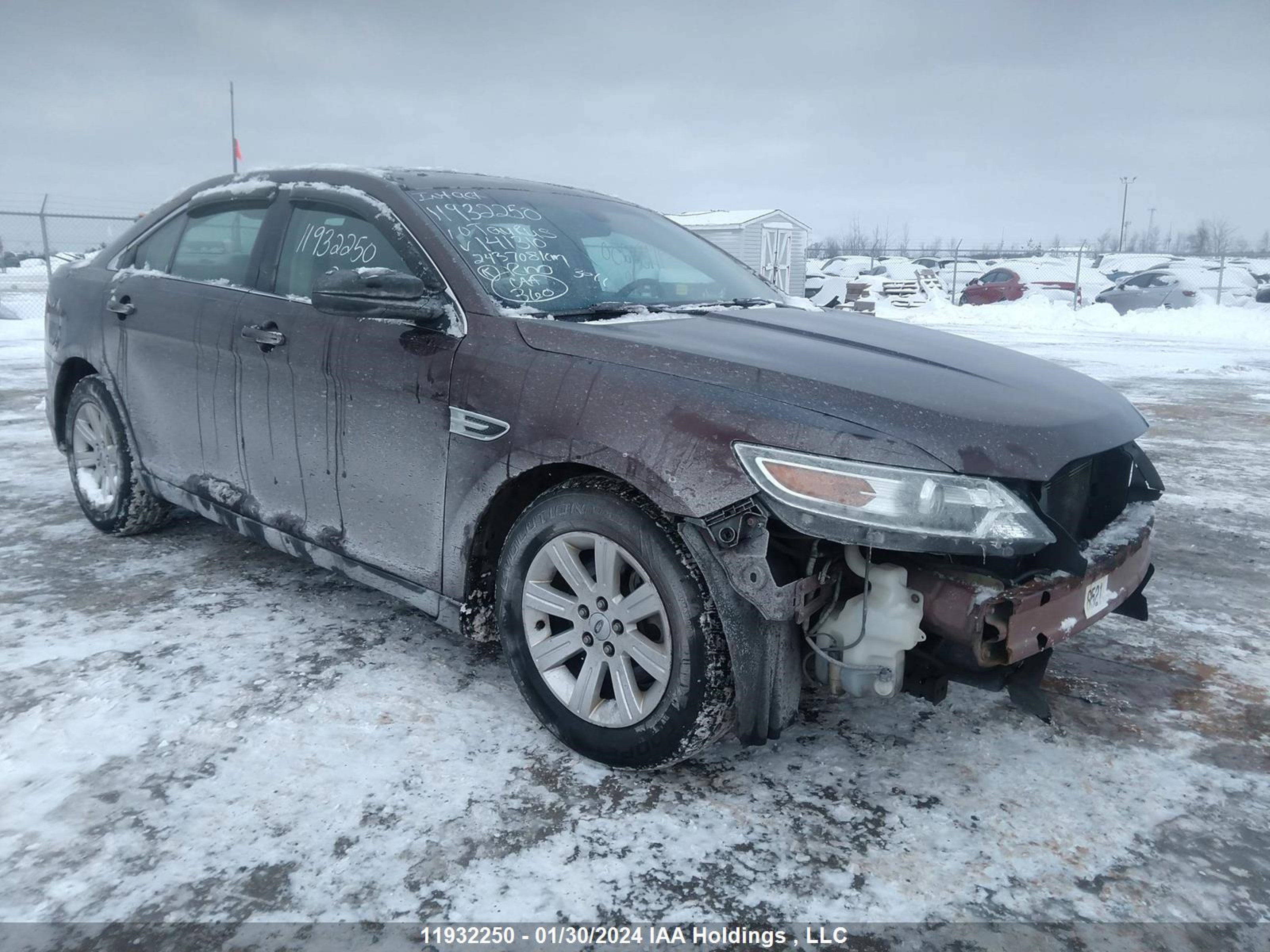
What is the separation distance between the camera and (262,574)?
12.9 ft

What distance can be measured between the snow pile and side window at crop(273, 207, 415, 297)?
56.5 ft

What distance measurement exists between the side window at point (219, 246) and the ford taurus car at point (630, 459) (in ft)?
0.07

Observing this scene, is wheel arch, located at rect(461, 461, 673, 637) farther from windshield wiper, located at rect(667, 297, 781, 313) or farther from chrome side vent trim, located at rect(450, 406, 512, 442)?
windshield wiper, located at rect(667, 297, 781, 313)

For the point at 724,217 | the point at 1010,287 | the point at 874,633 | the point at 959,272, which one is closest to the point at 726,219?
the point at 724,217

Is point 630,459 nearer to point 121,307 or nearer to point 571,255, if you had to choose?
point 571,255

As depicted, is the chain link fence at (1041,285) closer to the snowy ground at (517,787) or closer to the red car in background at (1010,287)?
the red car in background at (1010,287)

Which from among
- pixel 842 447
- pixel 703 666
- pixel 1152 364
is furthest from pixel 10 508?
pixel 1152 364

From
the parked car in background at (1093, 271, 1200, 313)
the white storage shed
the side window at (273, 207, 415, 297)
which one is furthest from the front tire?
the parked car in background at (1093, 271, 1200, 313)

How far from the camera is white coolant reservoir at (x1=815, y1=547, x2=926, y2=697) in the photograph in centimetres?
219

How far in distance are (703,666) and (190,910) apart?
1.24 meters

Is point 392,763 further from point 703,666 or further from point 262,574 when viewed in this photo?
point 262,574

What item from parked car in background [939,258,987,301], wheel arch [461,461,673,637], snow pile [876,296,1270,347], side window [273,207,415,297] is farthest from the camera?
parked car in background [939,258,987,301]

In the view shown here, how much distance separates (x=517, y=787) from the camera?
95.3 inches

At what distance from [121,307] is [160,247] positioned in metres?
0.31
